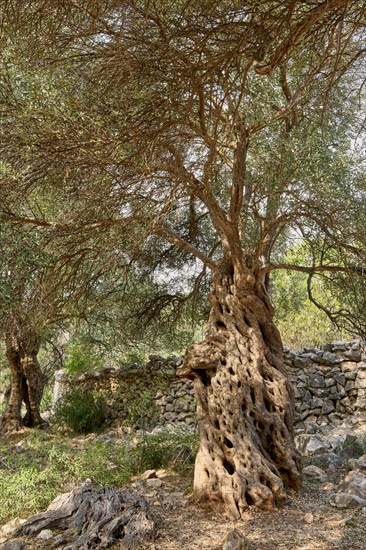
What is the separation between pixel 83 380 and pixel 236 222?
8.54 m

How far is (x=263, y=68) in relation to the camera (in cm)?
386

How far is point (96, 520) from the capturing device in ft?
15.1

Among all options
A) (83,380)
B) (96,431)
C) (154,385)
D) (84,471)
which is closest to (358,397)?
(154,385)

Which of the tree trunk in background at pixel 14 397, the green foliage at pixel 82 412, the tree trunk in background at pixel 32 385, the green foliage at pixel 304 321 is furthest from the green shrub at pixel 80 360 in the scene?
the green foliage at pixel 304 321

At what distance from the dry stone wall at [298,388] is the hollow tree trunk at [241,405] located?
204 inches

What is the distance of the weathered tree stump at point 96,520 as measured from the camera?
170 inches

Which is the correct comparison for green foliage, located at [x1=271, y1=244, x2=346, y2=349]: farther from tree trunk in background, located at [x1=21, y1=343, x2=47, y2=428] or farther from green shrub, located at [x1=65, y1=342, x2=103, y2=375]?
tree trunk in background, located at [x1=21, y1=343, x2=47, y2=428]

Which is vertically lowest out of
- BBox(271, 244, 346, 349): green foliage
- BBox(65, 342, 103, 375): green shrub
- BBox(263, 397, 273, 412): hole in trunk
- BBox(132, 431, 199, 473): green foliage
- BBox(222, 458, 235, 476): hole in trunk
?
BBox(222, 458, 235, 476): hole in trunk

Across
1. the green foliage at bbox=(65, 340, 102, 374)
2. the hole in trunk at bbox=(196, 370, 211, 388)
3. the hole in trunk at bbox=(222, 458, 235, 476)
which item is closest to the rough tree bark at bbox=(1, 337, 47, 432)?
the green foliage at bbox=(65, 340, 102, 374)

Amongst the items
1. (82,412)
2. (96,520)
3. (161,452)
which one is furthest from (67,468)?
(82,412)

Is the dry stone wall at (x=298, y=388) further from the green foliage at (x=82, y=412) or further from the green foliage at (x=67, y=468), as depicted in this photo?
the green foliage at (x=67, y=468)

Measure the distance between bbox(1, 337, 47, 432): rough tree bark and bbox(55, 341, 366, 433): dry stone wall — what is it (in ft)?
4.61

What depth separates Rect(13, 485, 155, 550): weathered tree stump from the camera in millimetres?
4309

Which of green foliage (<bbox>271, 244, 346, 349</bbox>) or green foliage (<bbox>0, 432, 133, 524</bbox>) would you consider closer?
green foliage (<bbox>0, 432, 133, 524</bbox>)
